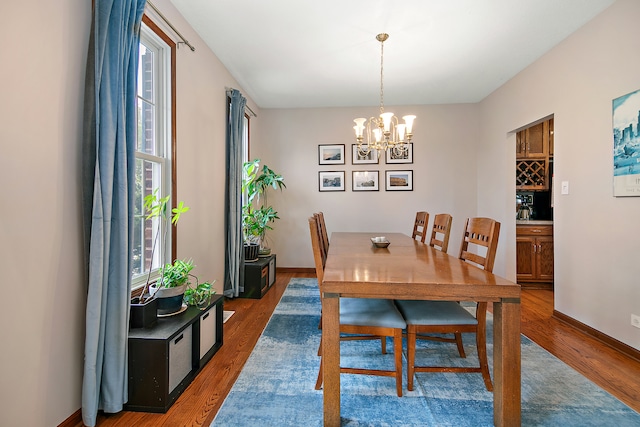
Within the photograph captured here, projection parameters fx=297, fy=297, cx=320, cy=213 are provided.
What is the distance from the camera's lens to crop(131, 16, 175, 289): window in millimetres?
2084

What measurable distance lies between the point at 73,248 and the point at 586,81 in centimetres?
384

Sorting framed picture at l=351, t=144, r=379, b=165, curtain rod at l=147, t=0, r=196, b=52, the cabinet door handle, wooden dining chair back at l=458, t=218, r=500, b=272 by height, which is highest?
curtain rod at l=147, t=0, r=196, b=52

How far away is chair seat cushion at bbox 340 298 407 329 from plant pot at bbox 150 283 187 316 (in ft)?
3.30

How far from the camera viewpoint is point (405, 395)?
1674mm

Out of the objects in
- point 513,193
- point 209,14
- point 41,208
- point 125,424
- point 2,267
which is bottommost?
point 125,424

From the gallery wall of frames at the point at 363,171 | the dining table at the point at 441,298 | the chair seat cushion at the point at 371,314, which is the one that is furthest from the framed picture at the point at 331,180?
the dining table at the point at 441,298

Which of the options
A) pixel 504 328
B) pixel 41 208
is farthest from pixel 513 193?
pixel 41 208

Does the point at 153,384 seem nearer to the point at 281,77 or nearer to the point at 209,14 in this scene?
the point at 209,14

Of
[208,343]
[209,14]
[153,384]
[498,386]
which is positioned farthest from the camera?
[209,14]

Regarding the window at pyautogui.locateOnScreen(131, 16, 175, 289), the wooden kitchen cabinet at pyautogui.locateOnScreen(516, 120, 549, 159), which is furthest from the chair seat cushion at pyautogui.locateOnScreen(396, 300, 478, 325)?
the wooden kitchen cabinet at pyautogui.locateOnScreen(516, 120, 549, 159)

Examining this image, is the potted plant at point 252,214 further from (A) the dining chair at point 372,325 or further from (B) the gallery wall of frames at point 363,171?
(A) the dining chair at point 372,325

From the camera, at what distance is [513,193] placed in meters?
3.83

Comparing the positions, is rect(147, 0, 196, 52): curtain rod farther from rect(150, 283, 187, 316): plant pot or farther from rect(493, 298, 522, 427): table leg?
rect(493, 298, 522, 427): table leg

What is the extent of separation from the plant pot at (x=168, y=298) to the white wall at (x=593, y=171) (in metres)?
3.14
